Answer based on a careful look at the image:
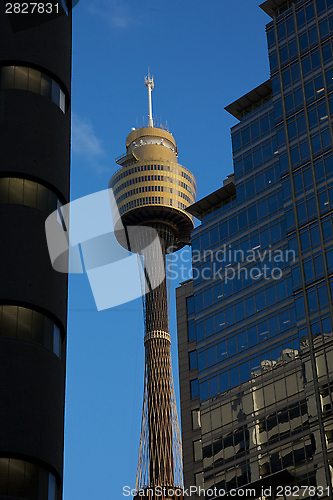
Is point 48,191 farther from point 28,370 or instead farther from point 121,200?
point 121,200

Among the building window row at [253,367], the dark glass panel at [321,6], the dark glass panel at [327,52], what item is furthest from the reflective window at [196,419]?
the dark glass panel at [321,6]

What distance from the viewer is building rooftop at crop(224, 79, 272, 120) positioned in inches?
3654

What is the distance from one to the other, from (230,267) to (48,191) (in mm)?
44506

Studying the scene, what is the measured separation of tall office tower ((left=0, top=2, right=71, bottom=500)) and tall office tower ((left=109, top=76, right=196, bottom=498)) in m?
117

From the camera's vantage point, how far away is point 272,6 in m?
92.0

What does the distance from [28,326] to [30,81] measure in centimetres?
1573

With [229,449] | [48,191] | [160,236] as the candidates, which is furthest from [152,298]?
[48,191]

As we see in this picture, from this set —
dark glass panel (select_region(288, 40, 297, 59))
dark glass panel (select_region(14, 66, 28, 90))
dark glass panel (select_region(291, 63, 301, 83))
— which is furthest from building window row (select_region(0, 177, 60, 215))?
dark glass panel (select_region(288, 40, 297, 59))

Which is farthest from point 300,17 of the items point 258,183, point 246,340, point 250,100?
point 246,340

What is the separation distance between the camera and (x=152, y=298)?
173000mm

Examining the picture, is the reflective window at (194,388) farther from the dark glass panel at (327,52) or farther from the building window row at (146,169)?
the building window row at (146,169)

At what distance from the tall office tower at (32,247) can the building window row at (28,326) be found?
5 centimetres

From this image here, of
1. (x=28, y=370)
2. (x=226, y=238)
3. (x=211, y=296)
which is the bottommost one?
(x=28, y=370)

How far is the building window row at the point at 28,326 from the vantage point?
3816 centimetres
